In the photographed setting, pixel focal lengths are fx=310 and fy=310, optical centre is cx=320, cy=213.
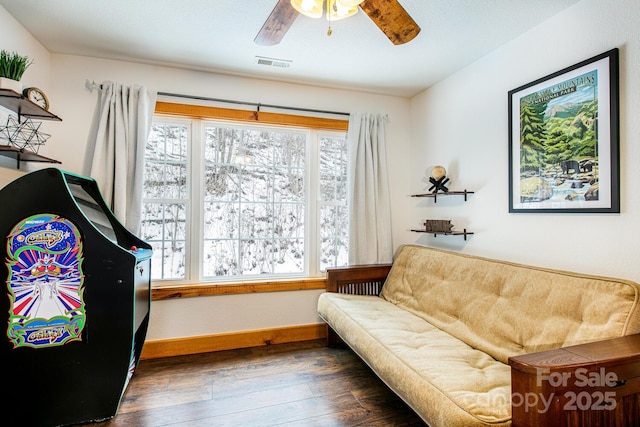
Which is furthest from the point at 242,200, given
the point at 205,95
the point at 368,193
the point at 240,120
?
the point at 368,193

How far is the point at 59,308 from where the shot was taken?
169cm

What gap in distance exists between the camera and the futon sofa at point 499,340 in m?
1.15

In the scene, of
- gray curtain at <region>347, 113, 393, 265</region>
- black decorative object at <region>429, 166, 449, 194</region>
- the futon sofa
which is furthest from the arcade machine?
black decorative object at <region>429, 166, 449, 194</region>

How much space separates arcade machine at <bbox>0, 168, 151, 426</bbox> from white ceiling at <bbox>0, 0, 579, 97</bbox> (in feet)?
3.67

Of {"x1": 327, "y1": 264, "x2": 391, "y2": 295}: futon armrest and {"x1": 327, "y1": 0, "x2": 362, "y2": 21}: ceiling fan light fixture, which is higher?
{"x1": 327, "y1": 0, "x2": 362, "y2": 21}: ceiling fan light fixture

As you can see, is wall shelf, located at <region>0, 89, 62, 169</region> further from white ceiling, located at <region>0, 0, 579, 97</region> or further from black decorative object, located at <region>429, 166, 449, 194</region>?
black decorative object, located at <region>429, 166, 449, 194</region>

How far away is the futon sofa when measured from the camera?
1153 millimetres

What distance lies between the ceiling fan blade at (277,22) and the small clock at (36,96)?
1602 mm

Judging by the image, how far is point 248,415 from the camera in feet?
6.12

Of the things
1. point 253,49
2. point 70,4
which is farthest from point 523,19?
point 70,4

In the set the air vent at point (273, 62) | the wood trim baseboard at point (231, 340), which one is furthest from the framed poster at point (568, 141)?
the wood trim baseboard at point (231, 340)

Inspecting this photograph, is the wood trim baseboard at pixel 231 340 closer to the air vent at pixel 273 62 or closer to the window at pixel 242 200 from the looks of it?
the window at pixel 242 200

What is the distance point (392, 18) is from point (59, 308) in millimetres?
2333

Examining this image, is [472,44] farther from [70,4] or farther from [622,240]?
[70,4]
